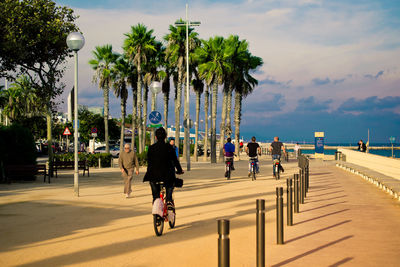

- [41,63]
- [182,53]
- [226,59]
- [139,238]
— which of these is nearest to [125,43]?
[182,53]

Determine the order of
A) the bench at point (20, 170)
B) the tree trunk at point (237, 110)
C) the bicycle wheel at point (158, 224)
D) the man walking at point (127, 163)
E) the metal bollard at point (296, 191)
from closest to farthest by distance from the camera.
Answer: the bicycle wheel at point (158, 224) < the metal bollard at point (296, 191) < the man walking at point (127, 163) < the bench at point (20, 170) < the tree trunk at point (237, 110)

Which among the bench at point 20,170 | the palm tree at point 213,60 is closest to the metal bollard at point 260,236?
the bench at point 20,170

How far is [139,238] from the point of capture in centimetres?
801

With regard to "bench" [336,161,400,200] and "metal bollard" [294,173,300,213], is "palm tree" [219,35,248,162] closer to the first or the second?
"bench" [336,161,400,200]

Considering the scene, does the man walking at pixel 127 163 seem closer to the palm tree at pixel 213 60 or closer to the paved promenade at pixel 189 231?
the paved promenade at pixel 189 231

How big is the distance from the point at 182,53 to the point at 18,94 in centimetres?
4570

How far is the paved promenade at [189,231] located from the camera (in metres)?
6.51

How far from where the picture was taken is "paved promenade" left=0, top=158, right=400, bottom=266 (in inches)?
256

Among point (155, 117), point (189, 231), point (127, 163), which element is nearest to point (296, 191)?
point (189, 231)

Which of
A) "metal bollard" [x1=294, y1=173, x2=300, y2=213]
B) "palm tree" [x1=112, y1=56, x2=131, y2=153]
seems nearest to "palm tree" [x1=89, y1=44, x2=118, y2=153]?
"palm tree" [x1=112, y1=56, x2=131, y2=153]

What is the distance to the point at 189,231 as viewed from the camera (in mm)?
8633

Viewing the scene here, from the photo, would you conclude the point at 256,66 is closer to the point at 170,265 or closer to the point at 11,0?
the point at 11,0

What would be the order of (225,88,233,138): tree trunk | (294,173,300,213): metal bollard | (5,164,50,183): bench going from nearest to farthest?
(294,173,300,213): metal bollard, (5,164,50,183): bench, (225,88,233,138): tree trunk

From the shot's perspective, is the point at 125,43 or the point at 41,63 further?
the point at 125,43
